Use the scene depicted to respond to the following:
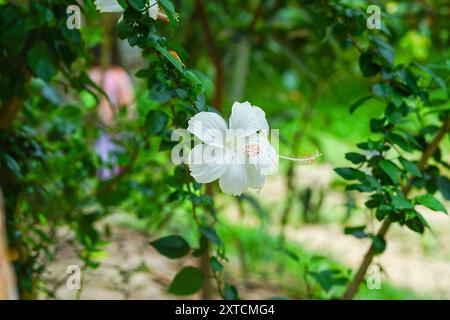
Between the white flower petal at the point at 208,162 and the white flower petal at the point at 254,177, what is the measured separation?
0.02 m

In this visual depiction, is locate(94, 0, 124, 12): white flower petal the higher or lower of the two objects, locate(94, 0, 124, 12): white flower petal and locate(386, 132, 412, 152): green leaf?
the higher

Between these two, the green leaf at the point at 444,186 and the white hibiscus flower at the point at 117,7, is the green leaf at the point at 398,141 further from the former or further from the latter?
the white hibiscus flower at the point at 117,7

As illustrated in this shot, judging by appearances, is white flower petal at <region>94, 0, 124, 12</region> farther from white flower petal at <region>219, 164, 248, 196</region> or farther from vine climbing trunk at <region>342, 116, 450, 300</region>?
vine climbing trunk at <region>342, 116, 450, 300</region>

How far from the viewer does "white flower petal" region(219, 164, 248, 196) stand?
69cm

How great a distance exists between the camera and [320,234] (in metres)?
3.47

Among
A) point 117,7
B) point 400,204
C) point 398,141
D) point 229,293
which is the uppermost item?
point 117,7

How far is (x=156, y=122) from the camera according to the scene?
39.4 inches

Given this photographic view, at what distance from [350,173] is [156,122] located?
312 mm

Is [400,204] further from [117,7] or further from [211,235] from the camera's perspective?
[117,7]

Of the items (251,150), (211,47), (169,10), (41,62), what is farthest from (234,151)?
(211,47)

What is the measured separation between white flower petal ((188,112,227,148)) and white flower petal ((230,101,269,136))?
0.01 metres

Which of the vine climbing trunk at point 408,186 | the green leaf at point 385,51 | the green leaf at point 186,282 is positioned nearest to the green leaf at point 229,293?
the green leaf at point 186,282

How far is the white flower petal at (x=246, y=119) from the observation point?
703 mm

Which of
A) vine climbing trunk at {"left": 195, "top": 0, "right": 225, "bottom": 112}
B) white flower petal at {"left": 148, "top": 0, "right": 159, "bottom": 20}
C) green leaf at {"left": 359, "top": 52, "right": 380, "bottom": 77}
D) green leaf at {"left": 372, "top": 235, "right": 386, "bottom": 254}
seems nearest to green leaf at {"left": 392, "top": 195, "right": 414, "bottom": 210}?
green leaf at {"left": 372, "top": 235, "right": 386, "bottom": 254}
